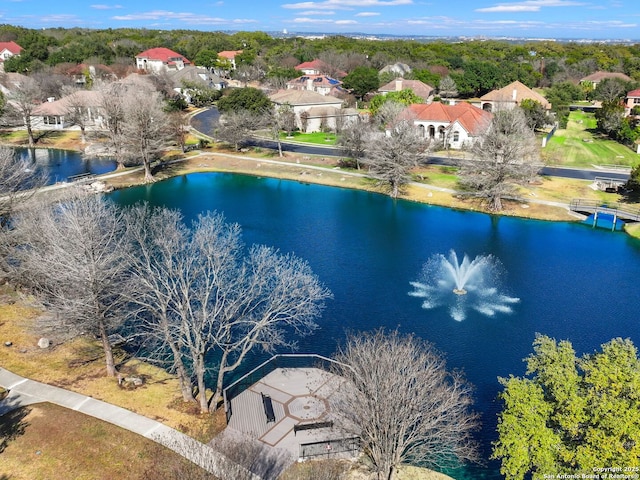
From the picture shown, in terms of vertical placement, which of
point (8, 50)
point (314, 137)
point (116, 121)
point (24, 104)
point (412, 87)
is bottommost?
point (314, 137)

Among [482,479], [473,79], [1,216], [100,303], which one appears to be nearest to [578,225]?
[482,479]

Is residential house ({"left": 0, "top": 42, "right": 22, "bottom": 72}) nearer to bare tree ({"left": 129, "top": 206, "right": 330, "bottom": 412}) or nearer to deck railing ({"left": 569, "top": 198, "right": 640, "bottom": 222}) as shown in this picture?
bare tree ({"left": 129, "top": 206, "right": 330, "bottom": 412})

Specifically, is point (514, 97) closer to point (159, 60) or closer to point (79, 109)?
point (79, 109)

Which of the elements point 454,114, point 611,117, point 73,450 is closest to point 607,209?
point 454,114

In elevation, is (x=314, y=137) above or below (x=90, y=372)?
above

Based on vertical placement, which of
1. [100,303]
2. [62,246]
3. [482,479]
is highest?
[62,246]

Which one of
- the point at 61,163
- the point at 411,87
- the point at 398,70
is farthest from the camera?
the point at 398,70

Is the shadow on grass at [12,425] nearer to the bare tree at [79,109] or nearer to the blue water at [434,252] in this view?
the blue water at [434,252]

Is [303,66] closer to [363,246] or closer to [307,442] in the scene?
[363,246]

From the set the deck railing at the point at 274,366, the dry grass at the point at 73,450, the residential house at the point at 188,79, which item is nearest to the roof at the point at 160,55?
the residential house at the point at 188,79
